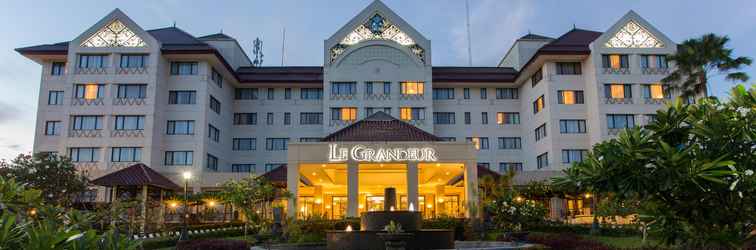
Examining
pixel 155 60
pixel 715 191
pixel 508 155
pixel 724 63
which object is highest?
pixel 155 60

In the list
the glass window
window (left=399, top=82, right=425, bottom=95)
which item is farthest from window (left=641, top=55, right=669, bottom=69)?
the glass window

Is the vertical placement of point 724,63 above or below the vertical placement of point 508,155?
above

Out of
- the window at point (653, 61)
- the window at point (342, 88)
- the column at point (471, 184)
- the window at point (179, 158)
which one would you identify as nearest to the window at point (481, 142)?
the window at point (342, 88)

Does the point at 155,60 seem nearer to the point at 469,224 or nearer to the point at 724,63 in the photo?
the point at 469,224

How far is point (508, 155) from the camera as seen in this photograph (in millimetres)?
55125

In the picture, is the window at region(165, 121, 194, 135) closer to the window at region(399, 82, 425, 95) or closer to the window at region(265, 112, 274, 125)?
the window at region(265, 112, 274, 125)

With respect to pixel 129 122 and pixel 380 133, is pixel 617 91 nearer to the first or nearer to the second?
pixel 380 133

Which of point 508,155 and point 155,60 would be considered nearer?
point 155,60

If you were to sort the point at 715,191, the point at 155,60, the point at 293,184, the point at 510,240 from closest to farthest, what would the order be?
the point at 715,191, the point at 510,240, the point at 293,184, the point at 155,60

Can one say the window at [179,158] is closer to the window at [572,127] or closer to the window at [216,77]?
the window at [216,77]

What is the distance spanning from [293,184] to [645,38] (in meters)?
32.9

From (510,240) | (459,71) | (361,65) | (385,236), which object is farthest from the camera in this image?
(459,71)

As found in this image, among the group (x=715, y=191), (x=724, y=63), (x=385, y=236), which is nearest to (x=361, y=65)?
(x=724, y=63)

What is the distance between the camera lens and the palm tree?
35.2 m
